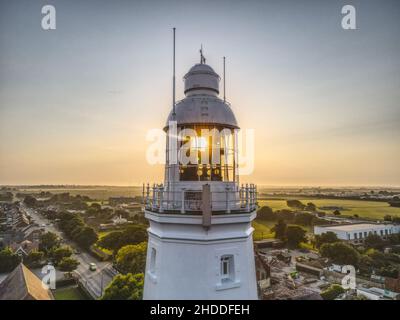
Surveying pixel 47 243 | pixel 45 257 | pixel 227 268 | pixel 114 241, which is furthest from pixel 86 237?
pixel 227 268

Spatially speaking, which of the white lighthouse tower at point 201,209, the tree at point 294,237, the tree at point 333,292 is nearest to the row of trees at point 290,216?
the tree at point 294,237

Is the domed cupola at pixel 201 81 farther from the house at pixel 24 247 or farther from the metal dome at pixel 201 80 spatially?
the house at pixel 24 247

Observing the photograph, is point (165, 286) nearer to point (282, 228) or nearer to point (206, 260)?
point (206, 260)

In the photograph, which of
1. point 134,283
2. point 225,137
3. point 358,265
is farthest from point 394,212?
point 225,137

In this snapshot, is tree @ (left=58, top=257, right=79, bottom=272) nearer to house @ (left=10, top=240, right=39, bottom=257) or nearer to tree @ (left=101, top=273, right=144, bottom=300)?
house @ (left=10, top=240, right=39, bottom=257)

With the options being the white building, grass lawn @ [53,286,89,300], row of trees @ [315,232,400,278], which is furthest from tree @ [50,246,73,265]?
the white building
